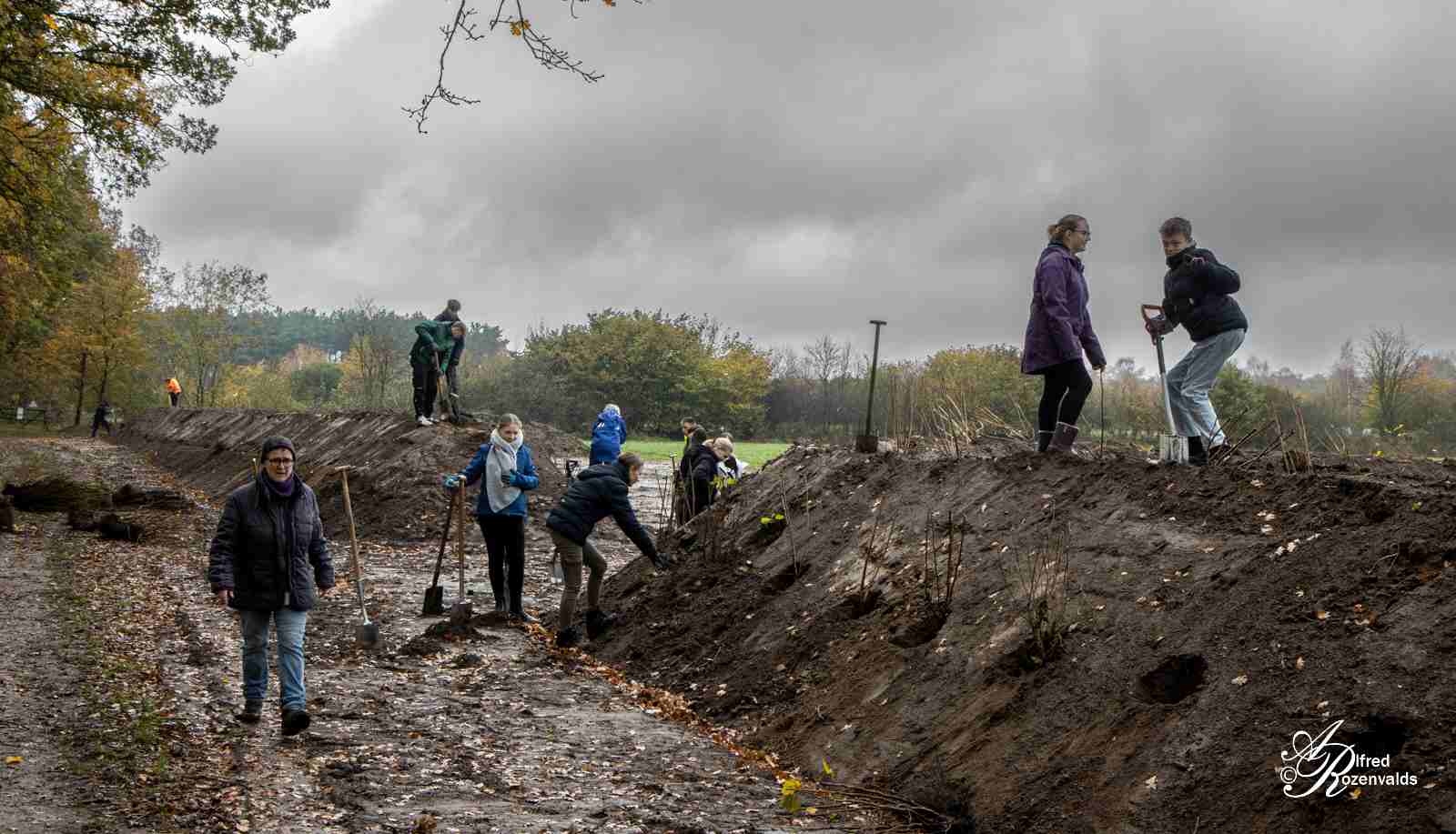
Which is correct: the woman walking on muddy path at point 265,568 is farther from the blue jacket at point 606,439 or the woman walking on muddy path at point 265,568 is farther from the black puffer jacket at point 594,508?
the blue jacket at point 606,439

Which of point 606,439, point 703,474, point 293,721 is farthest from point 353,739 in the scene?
point 606,439

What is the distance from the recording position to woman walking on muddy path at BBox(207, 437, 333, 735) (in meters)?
6.97

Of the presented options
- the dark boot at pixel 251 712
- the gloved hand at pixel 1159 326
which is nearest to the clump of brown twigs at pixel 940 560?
the gloved hand at pixel 1159 326

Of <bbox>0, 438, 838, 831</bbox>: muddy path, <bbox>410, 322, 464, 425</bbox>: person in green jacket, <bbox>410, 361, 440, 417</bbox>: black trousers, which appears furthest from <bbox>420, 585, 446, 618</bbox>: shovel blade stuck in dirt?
<bbox>410, 361, 440, 417</bbox>: black trousers

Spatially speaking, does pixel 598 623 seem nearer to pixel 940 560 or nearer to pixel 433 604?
pixel 433 604

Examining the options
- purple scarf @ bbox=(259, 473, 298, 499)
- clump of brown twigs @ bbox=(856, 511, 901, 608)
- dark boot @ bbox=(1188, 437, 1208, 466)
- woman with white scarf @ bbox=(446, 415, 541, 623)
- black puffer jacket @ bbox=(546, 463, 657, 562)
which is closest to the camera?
purple scarf @ bbox=(259, 473, 298, 499)

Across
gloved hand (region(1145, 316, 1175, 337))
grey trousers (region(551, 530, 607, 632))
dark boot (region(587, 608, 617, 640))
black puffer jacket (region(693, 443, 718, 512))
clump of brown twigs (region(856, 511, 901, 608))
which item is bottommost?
dark boot (region(587, 608, 617, 640))

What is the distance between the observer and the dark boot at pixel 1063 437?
8617mm

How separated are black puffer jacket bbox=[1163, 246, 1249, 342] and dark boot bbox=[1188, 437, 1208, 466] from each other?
77 cm

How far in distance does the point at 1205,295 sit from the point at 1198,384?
646 mm

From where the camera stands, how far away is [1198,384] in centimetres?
793

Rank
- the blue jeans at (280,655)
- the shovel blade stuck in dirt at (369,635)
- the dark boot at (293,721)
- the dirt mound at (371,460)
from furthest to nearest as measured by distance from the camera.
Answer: the dirt mound at (371,460) < the shovel blade stuck in dirt at (369,635) < the blue jeans at (280,655) < the dark boot at (293,721)

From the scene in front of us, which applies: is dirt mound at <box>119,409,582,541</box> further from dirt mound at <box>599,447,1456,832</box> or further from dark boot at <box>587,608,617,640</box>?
dirt mound at <box>599,447,1456,832</box>

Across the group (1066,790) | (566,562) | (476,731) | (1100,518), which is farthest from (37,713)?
(1100,518)
